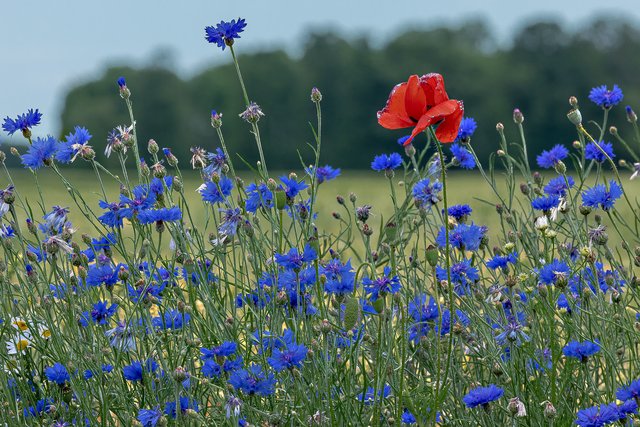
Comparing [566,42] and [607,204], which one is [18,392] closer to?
[607,204]

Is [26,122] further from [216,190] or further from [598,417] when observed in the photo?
[598,417]

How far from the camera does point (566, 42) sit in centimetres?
4053

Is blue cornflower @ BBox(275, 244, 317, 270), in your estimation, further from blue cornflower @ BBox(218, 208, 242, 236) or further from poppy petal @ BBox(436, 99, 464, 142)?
poppy petal @ BBox(436, 99, 464, 142)

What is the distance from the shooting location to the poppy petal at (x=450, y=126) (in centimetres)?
179

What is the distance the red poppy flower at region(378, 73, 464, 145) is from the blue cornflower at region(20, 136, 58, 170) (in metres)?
0.88

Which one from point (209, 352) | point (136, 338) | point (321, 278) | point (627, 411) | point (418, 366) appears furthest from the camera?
point (418, 366)

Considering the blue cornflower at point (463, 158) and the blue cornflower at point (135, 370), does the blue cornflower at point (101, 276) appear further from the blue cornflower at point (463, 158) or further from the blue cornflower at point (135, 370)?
the blue cornflower at point (463, 158)

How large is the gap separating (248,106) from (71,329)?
2.16ft

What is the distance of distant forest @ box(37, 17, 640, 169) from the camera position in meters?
38.0

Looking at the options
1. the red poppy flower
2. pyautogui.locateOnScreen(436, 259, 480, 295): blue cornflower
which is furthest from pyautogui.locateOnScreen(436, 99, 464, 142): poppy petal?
pyautogui.locateOnScreen(436, 259, 480, 295): blue cornflower

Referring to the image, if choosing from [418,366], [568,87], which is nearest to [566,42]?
[568,87]

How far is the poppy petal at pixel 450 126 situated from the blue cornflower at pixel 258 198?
23.4 inches

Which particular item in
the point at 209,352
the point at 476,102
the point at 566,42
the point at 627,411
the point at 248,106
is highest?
the point at 566,42

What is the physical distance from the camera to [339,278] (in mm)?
2170
